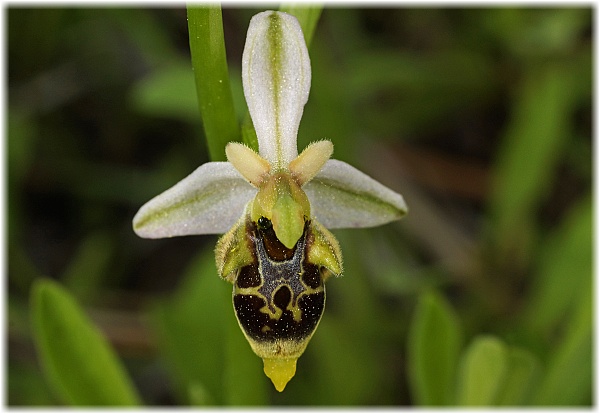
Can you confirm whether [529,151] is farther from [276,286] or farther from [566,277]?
[276,286]

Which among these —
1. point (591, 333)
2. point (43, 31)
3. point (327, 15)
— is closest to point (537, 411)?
point (591, 333)

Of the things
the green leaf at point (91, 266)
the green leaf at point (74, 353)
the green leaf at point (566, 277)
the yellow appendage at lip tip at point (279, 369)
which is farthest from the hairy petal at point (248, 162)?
the green leaf at point (91, 266)

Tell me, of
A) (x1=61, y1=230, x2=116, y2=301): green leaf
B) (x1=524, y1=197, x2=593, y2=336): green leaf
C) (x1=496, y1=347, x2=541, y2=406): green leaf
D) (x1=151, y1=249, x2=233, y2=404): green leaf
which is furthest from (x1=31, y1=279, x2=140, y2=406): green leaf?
(x1=524, y1=197, x2=593, y2=336): green leaf

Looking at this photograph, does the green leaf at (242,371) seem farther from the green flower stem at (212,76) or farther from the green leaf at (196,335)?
the green leaf at (196,335)

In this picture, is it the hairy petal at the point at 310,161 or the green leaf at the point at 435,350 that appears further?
the green leaf at the point at 435,350

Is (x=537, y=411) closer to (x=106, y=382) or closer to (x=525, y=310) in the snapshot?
(x=525, y=310)

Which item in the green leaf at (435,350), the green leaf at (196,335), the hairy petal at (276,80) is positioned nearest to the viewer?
the hairy petal at (276,80)

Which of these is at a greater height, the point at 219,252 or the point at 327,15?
the point at 327,15
